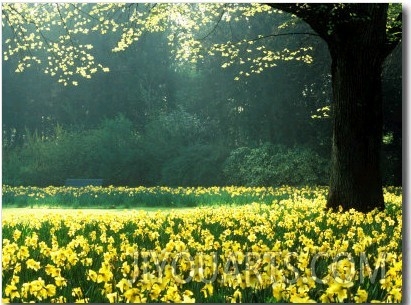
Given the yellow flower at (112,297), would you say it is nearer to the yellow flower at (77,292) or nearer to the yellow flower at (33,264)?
the yellow flower at (77,292)

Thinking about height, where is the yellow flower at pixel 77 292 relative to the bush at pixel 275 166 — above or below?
below

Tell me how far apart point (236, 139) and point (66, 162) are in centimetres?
478

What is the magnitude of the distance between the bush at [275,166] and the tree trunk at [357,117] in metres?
7.30

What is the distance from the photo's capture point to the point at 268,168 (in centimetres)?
1606

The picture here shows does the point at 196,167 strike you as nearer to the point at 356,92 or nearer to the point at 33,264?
the point at 356,92

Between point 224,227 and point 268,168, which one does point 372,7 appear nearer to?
point 224,227

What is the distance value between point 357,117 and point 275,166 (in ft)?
27.3

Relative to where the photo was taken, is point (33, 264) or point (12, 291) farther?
point (33, 264)

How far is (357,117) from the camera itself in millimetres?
7730

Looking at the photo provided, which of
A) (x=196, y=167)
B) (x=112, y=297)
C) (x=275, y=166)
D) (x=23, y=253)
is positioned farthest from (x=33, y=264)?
(x=275, y=166)

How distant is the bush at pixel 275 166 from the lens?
15391mm

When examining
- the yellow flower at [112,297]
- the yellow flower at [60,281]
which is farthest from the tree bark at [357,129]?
the yellow flower at [112,297]

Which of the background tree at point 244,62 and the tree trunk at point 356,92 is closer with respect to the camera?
the tree trunk at point 356,92

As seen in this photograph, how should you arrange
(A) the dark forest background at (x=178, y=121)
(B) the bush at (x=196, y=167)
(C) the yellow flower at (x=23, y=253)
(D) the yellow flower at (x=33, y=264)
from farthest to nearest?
(B) the bush at (x=196, y=167), (A) the dark forest background at (x=178, y=121), (C) the yellow flower at (x=23, y=253), (D) the yellow flower at (x=33, y=264)
